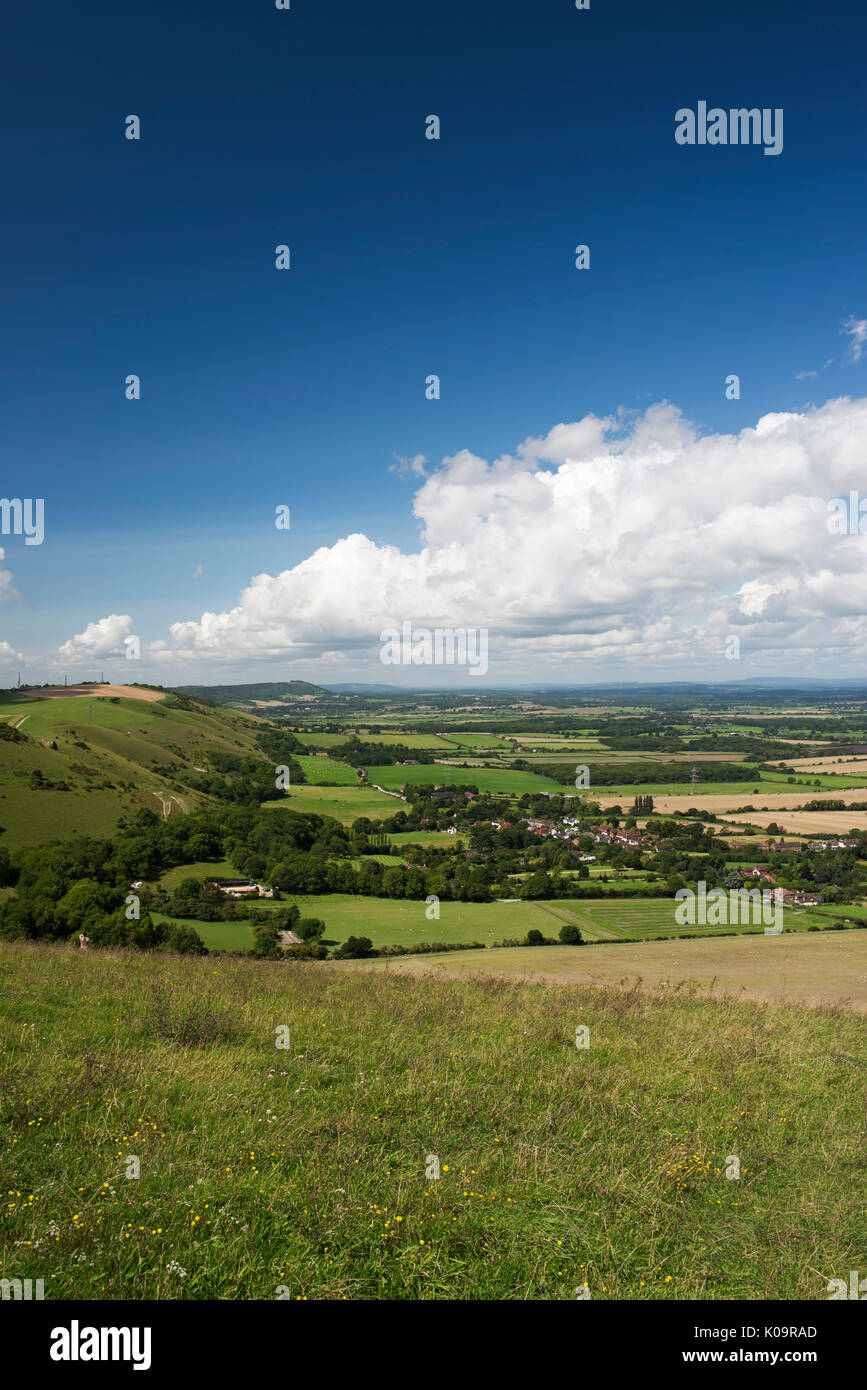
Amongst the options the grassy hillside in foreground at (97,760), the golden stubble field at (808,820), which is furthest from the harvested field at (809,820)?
the grassy hillside in foreground at (97,760)

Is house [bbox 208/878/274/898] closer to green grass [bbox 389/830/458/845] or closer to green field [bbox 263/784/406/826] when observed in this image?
green grass [bbox 389/830/458/845]

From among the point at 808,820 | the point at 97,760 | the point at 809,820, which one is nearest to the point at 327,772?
the point at 97,760

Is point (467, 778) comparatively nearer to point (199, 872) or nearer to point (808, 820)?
point (808, 820)

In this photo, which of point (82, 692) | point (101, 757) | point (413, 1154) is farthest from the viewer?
point (82, 692)

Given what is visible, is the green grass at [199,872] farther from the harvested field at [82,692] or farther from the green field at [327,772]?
the harvested field at [82,692]

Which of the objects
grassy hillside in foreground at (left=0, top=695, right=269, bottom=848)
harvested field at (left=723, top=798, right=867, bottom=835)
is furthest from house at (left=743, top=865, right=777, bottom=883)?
grassy hillside in foreground at (left=0, top=695, right=269, bottom=848)
